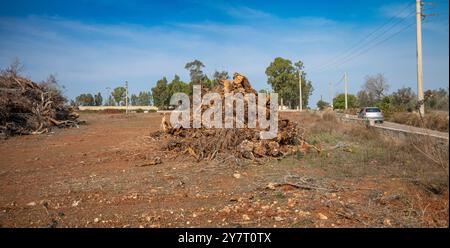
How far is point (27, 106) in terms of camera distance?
55.3ft

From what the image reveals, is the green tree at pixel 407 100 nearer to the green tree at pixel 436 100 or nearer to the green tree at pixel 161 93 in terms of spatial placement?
the green tree at pixel 436 100

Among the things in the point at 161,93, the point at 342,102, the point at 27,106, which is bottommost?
the point at 27,106

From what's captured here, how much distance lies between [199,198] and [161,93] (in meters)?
64.4

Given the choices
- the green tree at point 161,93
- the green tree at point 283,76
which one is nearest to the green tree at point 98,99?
the green tree at point 161,93

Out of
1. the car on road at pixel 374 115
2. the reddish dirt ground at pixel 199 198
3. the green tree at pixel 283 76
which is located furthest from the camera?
the green tree at pixel 283 76

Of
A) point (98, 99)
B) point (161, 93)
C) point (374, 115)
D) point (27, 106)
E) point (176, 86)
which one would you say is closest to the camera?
point (27, 106)

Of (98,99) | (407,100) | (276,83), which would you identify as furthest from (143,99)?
(407,100)

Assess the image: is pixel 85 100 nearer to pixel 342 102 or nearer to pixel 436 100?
pixel 342 102

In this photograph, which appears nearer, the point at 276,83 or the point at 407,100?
the point at 407,100

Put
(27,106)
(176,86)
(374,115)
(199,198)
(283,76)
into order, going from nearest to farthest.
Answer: (199,198) → (27,106) → (374,115) → (283,76) → (176,86)

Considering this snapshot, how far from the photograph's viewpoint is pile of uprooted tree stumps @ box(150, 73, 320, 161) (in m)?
9.05

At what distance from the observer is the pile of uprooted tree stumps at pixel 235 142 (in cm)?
905

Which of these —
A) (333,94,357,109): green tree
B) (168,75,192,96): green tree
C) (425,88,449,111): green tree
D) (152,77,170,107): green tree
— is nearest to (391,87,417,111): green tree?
(425,88,449,111): green tree

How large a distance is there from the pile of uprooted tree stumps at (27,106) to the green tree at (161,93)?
Result: 45.2 metres
